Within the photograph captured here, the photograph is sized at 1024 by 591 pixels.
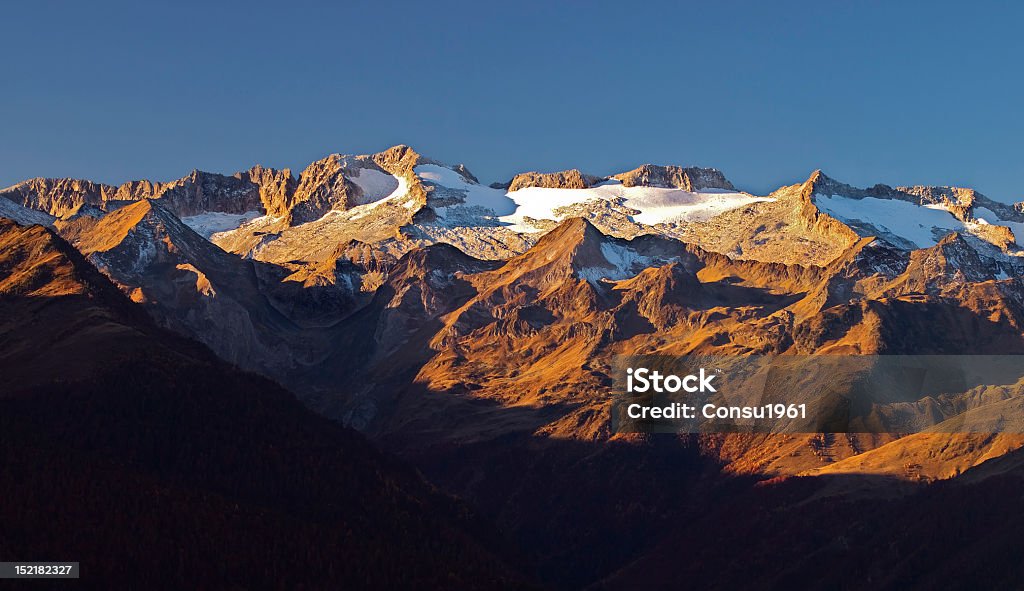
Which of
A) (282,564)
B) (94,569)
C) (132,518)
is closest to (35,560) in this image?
(94,569)

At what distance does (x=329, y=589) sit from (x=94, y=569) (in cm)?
2930

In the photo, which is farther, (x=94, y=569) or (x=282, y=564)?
(x=282, y=564)

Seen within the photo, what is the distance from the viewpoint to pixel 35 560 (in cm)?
17900

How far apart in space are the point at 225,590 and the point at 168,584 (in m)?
6.64

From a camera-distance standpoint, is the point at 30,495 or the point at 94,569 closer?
the point at 94,569

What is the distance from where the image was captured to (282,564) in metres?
198

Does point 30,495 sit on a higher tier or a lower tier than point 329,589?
higher

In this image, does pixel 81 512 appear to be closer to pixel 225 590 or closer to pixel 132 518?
pixel 132 518

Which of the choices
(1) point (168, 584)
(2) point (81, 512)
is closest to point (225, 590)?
(1) point (168, 584)

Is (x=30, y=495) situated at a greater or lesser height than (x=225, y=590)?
greater

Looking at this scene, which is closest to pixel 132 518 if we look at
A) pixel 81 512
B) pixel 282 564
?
pixel 81 512

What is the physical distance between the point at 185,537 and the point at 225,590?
33.8ft

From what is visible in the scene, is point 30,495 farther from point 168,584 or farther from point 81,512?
point 168,584

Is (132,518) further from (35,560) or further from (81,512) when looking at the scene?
(35,560)
